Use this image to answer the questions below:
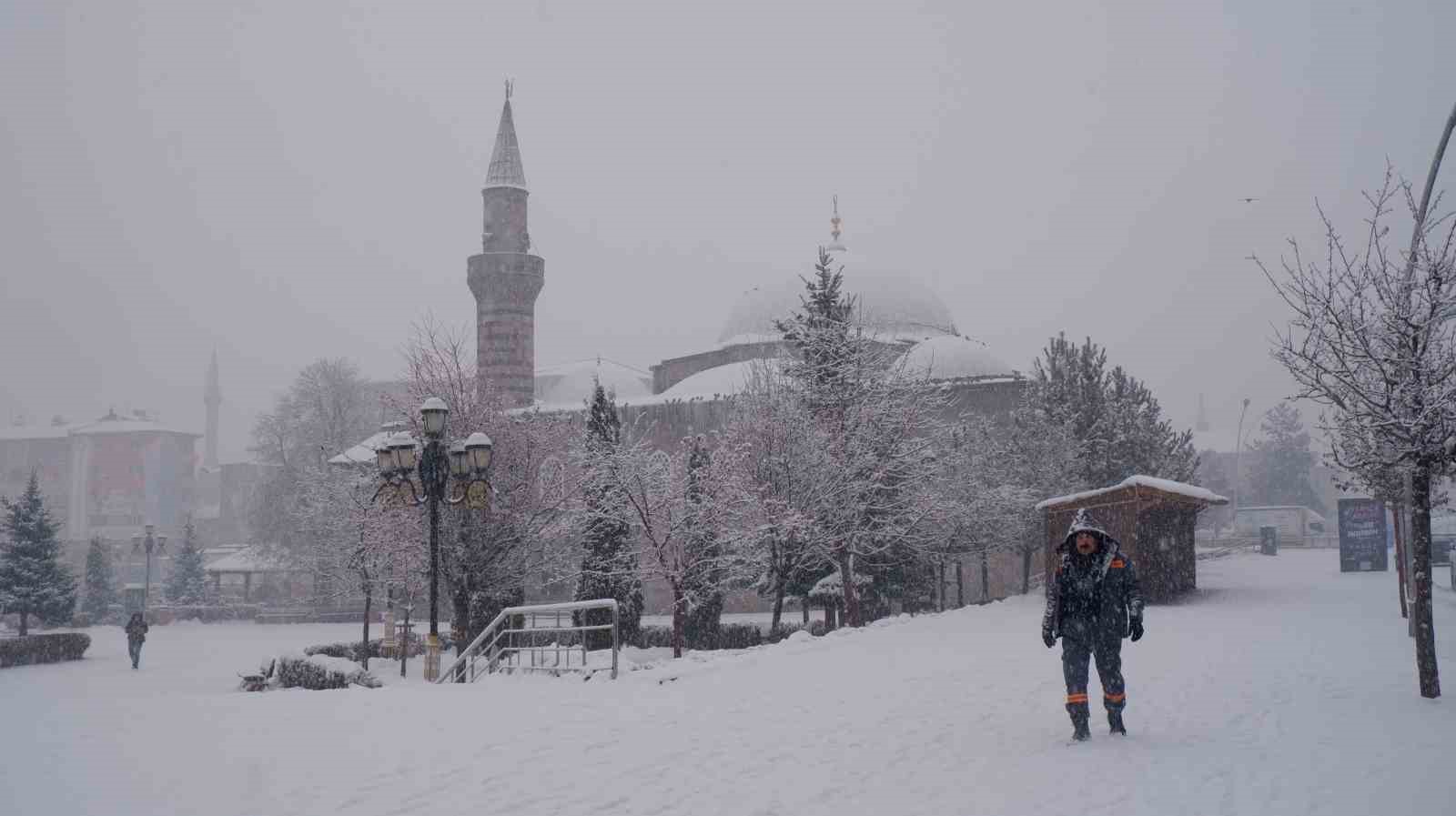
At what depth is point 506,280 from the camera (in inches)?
1588

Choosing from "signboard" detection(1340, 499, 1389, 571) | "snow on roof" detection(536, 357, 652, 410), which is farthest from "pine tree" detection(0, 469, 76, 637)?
"signboard" detection(1340, 499, 1389, 571)

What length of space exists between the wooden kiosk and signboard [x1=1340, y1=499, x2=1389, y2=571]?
9.39 m

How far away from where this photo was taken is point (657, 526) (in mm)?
21141

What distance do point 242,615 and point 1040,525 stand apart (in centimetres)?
3242

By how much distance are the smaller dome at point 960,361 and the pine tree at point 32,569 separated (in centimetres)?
2808

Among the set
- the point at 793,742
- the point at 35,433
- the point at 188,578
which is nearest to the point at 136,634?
the point at 793,742

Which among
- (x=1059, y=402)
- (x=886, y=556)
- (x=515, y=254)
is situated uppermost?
(x=515, y=254)

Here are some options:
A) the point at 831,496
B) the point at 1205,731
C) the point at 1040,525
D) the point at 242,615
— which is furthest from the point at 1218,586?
the point at 242,615

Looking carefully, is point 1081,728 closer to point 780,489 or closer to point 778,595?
point 780,489

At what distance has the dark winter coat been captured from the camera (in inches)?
282

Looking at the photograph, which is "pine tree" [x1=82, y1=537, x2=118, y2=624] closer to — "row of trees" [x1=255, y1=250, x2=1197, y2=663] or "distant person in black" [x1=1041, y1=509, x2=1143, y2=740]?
"row of trees" [x1=255, y1=250, x2=1197, y2=663]

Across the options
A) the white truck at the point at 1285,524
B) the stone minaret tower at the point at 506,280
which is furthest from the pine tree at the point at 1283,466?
the stone minaret tower at the point at 506,280

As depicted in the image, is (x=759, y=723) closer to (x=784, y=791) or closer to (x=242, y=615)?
(x=784, y=791)

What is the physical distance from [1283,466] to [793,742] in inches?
2965
